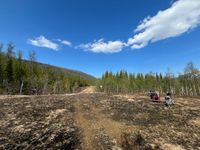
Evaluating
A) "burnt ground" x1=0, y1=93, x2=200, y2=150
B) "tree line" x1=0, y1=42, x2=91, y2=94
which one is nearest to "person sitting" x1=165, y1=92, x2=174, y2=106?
"burnt ground" x1=0, y1=93, x2=200, y2=150

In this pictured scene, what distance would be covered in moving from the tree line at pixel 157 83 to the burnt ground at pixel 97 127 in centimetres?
6606

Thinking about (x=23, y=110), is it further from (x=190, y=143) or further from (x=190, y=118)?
(x=190, y=118)

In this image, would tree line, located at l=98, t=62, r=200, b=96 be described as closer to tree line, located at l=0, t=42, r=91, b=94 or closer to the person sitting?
tree line, located at l=0, t=42, r=91, b=94

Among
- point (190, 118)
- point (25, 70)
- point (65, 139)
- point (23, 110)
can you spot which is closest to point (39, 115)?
point (23, 110)

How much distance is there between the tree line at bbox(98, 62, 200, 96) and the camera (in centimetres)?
8612

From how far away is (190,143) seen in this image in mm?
15023

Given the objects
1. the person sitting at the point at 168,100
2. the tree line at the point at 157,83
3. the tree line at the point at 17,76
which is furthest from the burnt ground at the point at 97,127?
the tree line at the point at 157,83

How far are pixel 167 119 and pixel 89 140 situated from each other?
9.76 meters

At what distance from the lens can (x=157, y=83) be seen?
328 feet

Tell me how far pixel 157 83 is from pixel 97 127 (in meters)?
87.6

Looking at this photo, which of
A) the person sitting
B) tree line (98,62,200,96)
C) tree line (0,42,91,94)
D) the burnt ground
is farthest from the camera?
tree line (98,62,200,96)

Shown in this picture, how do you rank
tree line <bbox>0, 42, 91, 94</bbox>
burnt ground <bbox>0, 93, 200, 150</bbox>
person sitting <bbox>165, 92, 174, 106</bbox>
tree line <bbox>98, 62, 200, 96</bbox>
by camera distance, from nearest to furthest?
burnt ground <bbox>0, 93, 200, 150</bbox>
person sitting <bbox>165, 92, 174, 106</bbox>
tree line <bbox>0, 42, 91, 94</bbox>
tree line <bbox>98, 62, 200, 96</bbox>

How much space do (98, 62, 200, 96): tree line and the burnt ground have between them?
66063 millimetres

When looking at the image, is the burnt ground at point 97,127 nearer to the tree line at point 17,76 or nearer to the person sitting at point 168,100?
the person sitting at point 168,100
